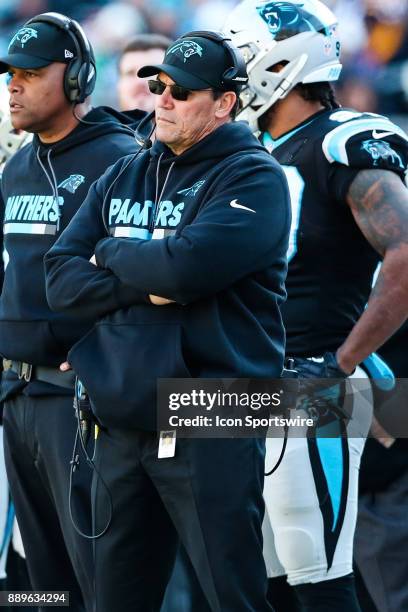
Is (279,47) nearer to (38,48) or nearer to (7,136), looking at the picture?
(38,48)

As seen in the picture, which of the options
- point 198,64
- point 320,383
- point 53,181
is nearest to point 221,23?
point 53,181

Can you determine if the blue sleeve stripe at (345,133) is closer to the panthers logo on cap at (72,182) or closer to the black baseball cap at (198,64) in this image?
the black baseball cap at (198,64)

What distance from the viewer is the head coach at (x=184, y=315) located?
3176 millimetres

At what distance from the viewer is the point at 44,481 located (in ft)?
13.1

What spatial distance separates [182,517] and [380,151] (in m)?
1.37

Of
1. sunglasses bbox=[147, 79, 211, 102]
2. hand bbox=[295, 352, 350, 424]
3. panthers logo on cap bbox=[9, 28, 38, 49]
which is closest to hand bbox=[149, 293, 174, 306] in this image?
sunglasses bbox=[147, 79, 211, 102]

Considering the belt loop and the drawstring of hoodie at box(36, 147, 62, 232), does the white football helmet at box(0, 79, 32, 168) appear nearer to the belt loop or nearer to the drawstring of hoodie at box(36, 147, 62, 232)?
the drawstring of hoodie at box(36, 147, 62, 232)

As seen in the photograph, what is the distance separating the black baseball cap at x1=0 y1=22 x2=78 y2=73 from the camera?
4020mm

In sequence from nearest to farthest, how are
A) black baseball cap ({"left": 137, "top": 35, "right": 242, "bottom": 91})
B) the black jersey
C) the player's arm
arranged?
1. black baseball cap ({"left": 137, "top": 35, "right": 242, "bottom": 91})
2. the player's arm
3. the black jersey

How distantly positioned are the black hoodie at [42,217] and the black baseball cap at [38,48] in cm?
24

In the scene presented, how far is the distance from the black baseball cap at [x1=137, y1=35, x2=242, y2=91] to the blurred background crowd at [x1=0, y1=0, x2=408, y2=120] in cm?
Result: 428

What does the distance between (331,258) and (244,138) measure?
2.21 ft

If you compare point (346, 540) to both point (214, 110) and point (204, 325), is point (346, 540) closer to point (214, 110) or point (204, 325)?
point (204, 325)

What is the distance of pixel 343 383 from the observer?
394 cm
